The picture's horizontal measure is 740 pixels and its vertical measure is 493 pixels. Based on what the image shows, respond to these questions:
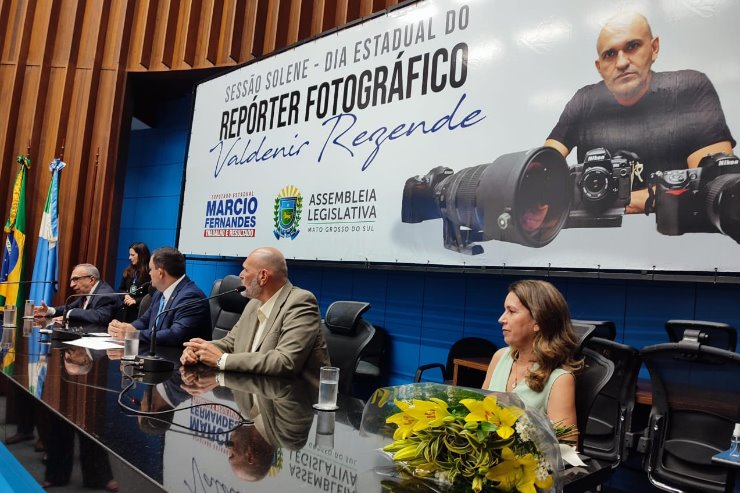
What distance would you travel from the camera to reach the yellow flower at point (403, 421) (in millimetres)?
1113

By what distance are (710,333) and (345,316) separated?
154 cm

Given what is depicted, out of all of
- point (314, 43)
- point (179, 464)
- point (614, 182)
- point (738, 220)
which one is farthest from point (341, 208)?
point (179, 464)

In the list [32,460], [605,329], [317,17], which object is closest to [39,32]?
[317,17]

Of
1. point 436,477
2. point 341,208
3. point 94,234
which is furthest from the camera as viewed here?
point 94,234

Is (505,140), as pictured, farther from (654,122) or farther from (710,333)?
(710,333)

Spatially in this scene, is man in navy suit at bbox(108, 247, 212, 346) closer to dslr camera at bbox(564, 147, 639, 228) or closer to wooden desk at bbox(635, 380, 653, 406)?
dslr camera at bbox(564, 147, 639, 228)

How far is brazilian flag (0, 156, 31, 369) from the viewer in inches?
234

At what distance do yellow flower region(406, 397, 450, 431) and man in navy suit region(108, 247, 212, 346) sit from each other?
219 centimetres

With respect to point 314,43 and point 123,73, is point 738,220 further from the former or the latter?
point 123,73

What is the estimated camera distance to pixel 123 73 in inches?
251

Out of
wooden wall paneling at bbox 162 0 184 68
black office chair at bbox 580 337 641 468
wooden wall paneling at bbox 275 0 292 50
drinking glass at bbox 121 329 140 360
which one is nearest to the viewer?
black office chair at bbox 580 337 641 468

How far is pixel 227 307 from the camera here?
3816 millimetres

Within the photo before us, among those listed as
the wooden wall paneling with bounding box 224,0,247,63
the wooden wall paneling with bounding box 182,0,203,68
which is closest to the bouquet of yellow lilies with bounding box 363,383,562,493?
the wooden wall paneling with bounding box 224,0,247,63

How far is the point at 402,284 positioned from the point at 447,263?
32.1 inches
